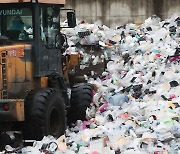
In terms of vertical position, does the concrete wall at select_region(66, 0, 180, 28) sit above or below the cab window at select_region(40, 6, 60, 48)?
above

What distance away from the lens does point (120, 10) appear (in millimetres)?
13391

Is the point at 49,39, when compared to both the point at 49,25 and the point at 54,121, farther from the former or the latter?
the point at 54,121

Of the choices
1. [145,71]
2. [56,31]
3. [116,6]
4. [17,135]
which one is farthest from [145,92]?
[116,6]

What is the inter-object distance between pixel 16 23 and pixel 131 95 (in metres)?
2.82

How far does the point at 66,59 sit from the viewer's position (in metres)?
8.88

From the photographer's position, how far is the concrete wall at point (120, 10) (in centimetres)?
1316

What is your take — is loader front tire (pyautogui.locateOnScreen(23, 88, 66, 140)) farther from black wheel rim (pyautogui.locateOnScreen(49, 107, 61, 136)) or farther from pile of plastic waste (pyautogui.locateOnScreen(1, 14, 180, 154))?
pile of plastic waste (pyautogui.locateOnScreen(1, 14, 180, 154))

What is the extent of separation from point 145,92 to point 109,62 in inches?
102

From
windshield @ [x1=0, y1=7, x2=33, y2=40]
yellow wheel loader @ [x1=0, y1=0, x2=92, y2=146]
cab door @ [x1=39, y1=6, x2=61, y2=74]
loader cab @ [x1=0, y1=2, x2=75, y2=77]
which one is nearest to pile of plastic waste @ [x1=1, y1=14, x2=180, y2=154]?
yellow wheel loader @ [x1=0, y1=0, x2=92, y2=146]

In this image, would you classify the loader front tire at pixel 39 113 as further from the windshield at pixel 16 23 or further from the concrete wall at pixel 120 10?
the concrete wall at pixel 120 10

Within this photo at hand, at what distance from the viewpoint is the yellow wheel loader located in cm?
670

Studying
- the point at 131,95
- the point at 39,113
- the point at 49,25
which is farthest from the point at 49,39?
the point at 131,95

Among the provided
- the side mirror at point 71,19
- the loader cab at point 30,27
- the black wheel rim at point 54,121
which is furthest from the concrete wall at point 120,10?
the black wheel rim at point 54,121

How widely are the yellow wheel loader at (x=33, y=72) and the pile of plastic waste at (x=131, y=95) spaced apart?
29 cm
